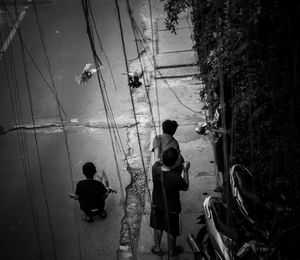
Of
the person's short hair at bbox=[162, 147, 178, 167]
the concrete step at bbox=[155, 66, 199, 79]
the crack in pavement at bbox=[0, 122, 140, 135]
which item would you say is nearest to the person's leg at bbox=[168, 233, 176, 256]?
the person's short hair at bbox=[162, 147, 178, 167]

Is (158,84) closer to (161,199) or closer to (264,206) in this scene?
(161,199)

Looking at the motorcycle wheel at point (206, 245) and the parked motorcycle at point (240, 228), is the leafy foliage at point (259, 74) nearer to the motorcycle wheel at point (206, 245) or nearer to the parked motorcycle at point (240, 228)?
the parked motorcycle at point (240, 228)

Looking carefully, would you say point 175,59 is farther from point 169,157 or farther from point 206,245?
point 206,245

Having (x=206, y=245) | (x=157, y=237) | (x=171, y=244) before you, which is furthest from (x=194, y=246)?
(x=157, y=237)

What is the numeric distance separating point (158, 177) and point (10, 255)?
2204 mm

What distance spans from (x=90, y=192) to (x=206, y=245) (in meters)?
1.59

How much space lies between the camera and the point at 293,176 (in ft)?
14.7

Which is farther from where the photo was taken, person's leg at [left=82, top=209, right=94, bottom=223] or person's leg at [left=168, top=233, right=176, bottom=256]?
person's leg at [left=82, top=209, right=94, bottom=223]

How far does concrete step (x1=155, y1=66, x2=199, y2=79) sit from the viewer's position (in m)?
9.00

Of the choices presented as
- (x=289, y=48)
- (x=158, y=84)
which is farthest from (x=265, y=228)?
(x=158, y=84)

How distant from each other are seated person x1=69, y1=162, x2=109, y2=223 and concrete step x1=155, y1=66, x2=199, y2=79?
362 cm

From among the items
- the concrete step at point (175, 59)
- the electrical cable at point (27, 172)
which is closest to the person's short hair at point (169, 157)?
the electrical cable at point (27, 172)

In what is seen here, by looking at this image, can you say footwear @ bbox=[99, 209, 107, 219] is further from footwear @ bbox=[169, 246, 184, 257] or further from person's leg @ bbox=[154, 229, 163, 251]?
footwear @ bbox=[169, 246, 184, 257]

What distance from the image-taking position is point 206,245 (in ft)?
16.0
